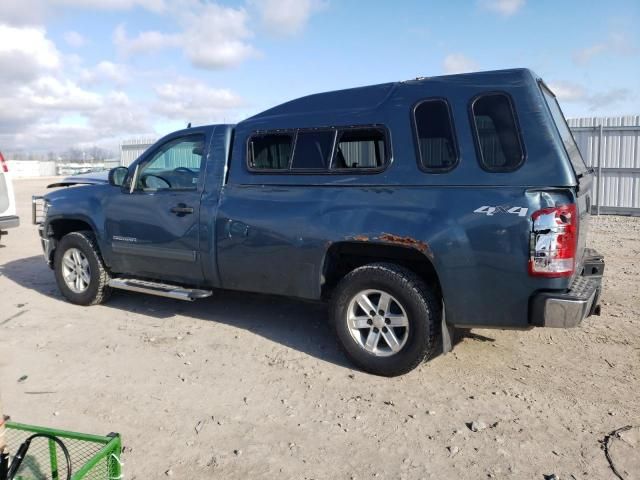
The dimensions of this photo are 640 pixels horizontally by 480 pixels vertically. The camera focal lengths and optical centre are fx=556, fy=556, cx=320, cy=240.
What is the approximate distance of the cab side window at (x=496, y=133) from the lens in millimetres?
3818

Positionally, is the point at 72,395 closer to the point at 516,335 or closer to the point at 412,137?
the point at 412,137

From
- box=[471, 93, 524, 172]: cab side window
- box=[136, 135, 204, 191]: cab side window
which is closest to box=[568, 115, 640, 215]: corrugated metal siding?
box=[471, 93, 524, 172]: cab side window

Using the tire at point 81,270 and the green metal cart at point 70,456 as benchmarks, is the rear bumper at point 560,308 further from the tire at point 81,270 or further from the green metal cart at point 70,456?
the tire at point 81,270

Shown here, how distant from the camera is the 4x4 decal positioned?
3674mm

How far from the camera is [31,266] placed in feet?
28.8

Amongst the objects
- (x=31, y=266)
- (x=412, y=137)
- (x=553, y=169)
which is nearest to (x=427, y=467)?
(x=553, y=169)

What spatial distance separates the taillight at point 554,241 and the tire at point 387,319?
858 mm

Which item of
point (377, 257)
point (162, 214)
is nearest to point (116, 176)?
point (162, 214)

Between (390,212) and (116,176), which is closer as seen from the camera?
(390,212)

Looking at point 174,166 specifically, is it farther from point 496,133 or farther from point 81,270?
point 496,133

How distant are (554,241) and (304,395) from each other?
2.04m

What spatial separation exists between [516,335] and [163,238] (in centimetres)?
353

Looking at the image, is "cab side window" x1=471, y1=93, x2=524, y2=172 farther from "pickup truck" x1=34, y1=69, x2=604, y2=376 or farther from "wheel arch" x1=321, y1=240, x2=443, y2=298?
"wheel arch" x1=321, y1=240, x2=443, y2=298

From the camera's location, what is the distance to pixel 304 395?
13.3ft
